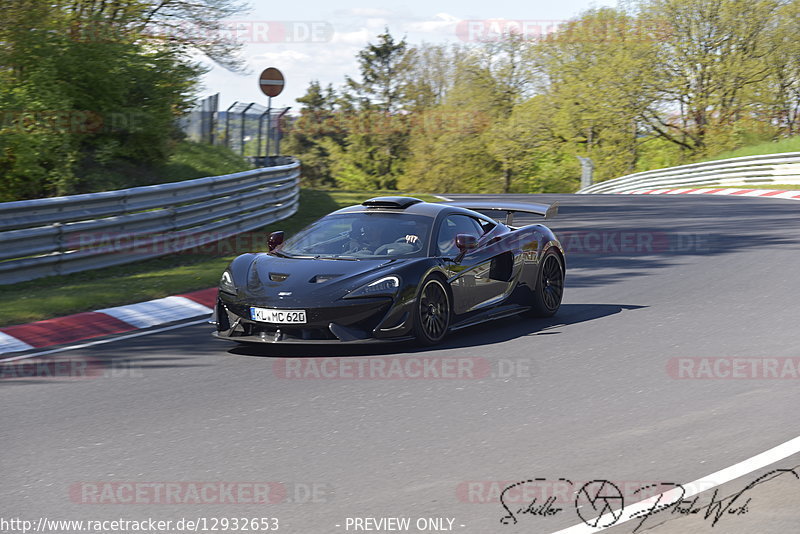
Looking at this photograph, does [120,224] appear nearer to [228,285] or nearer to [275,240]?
[275,240]

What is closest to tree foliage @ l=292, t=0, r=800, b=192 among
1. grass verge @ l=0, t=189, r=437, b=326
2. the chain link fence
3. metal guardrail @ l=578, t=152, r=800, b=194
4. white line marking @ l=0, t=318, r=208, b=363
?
metal guardrail @ l=578, t=152, r=800, b=194

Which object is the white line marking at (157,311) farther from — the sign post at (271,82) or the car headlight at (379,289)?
the sign post at (271,82)

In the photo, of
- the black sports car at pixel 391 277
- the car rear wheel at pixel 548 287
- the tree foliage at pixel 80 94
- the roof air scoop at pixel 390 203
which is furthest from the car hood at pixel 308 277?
the tree foliage at pixel 80 94

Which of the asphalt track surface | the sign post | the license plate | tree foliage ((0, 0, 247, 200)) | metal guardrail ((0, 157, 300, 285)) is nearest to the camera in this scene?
the asphalt track surface

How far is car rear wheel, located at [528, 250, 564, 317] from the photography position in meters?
10.2

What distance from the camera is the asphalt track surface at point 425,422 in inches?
190

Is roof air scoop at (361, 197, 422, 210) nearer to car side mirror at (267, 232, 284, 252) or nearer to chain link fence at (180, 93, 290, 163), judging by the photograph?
car side mirror at (267, 232, 284, 252)

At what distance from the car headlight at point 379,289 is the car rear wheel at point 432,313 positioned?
269 mm

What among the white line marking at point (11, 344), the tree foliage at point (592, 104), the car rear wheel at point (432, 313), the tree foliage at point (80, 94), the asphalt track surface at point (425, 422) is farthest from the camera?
the tree foliage at point (592, 104)

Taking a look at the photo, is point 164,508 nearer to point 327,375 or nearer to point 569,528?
point 569,528

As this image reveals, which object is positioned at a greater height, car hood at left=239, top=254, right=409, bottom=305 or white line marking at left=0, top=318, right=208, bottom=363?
car hood at left=239, top=254, right=409, bottom=305

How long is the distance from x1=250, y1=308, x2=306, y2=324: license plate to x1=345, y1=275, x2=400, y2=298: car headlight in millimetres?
428

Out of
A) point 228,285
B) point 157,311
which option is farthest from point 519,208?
point 157,311

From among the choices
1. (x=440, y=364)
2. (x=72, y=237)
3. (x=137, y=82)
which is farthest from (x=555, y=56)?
(x=440, y=364)
